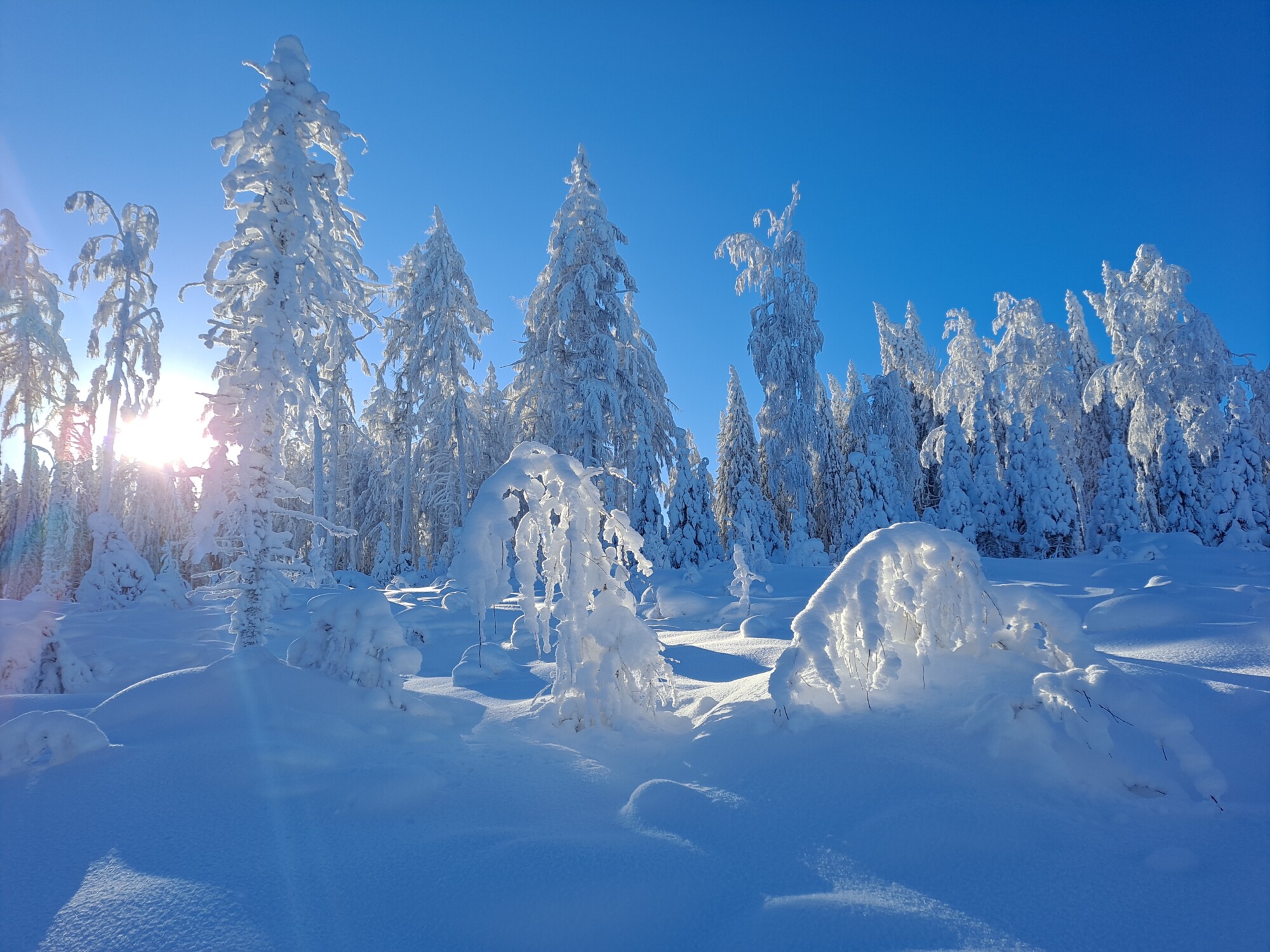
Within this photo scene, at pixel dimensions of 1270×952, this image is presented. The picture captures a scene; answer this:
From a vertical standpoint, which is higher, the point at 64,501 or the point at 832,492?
the point at 832,492

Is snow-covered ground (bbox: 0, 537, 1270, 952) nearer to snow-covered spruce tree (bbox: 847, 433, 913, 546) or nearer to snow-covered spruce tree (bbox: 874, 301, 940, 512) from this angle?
snow-covered spruce tree (bbox: 847, 433, 913, 546)

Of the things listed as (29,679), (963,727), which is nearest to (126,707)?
(29,679)

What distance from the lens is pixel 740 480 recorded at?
27.0 meters

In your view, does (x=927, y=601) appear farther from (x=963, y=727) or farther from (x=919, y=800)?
(x=919, y=800)

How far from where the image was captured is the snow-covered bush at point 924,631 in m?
3.71

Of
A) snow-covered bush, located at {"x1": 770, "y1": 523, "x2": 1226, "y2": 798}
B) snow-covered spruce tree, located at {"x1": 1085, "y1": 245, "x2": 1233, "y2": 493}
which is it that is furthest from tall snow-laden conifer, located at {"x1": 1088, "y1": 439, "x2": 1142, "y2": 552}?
snow-covered bush, located at {"x1": 770, "y1": 523, "x2": 1226, "y2": 798}

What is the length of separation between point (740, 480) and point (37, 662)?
2382 centimetres

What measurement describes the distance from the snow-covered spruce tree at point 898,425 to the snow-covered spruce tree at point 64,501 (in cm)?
2919

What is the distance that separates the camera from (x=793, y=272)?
2302cm

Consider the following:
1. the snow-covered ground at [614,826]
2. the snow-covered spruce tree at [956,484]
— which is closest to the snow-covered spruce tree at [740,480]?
the snow-covered spruce tree at [956,484]

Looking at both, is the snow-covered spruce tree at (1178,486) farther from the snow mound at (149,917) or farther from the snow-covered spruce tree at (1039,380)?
the snow mound at (149,917)

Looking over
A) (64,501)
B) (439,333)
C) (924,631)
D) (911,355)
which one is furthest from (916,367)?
(64,501)

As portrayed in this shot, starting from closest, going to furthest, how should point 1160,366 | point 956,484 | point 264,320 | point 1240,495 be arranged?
point 264,320 < point 1240,495 < point 1160,366 < point 956,484

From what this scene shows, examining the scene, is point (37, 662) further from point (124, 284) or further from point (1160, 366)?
point (1160, 366)
